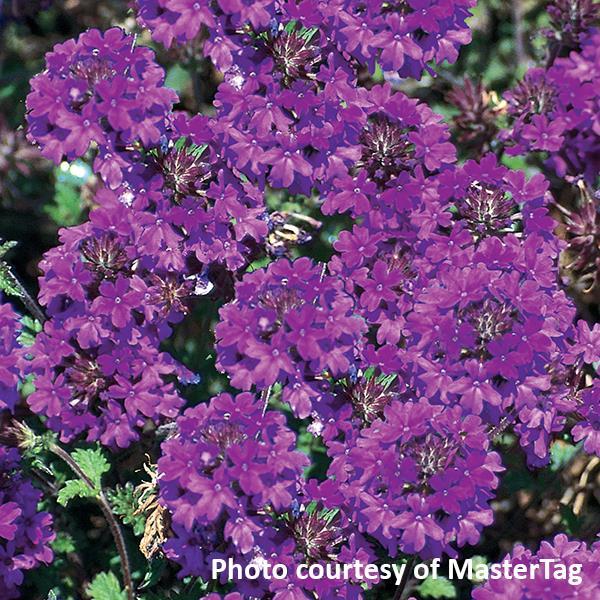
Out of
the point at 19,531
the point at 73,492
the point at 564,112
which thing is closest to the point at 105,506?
the point at 73,492

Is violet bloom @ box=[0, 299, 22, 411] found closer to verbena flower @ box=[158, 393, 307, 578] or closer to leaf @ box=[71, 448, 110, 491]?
leaf @ box=[71, 448, 110, 491]

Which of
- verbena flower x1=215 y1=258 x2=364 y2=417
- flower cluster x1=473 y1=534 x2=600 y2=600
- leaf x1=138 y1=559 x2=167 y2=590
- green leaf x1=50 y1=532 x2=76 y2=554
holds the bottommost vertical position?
green leaf x1=50 y1=532 x2=76 y2=554

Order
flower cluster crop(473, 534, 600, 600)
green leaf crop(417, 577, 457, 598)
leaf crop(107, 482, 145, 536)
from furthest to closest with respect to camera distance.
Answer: green leaf crop(417, 577, 457, 598) < leaf crop(107, 482, 145, 536) < flower cluster crop(473, 534, 600, 600)

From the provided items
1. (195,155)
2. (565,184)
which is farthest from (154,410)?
(565,184)

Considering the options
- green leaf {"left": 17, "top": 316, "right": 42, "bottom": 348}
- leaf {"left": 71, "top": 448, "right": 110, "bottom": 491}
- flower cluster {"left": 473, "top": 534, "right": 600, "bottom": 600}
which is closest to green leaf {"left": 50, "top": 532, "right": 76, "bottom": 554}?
leaf {"left": 71, "top": 448, "right": 110, "bottom": 491}

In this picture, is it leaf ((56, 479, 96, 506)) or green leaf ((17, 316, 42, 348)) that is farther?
green leaf ((17, 316, 42, 348))

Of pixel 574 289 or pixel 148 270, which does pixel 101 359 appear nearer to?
pixel 148 270
